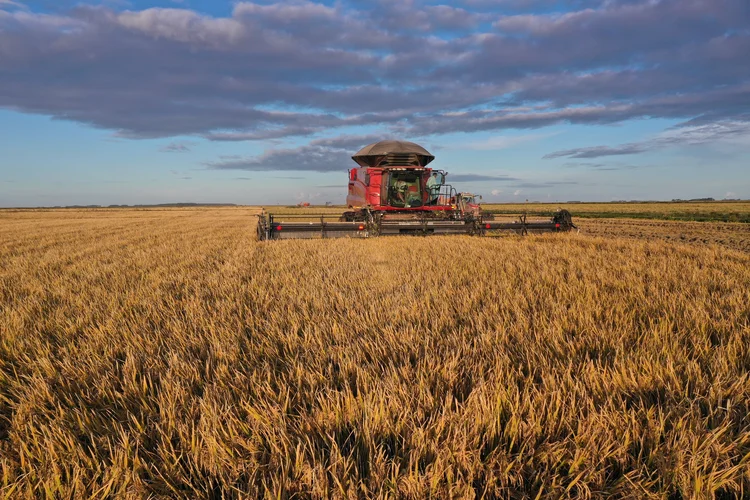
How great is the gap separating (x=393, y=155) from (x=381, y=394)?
609 inches

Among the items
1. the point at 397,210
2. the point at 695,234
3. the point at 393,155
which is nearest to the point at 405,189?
the point at 397,210

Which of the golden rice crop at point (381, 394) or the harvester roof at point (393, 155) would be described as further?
the harvester roof at point (393, 155)

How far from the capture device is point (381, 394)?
194 cm

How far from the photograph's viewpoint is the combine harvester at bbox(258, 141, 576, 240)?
1304cm

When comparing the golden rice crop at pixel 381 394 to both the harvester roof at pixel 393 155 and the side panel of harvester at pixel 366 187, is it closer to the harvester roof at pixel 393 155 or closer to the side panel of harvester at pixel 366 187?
the side panel of harvester at pixel 366 187

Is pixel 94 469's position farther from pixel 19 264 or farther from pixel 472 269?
pixel 19 264

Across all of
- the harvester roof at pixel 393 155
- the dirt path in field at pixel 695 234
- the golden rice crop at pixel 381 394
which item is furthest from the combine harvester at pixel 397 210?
the golden rice crop at pixel 381 394

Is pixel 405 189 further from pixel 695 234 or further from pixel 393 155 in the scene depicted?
pixel 695 234

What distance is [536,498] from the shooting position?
1.35 m

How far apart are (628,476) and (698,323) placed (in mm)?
2478

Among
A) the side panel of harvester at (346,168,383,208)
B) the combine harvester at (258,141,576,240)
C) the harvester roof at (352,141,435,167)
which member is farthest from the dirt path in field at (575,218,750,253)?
the side panel of harvester at (346,168,383,208)

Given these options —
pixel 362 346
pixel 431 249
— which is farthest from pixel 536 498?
pixel 431 249

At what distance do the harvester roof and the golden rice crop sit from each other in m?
12.6

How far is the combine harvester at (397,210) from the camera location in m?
13.0
